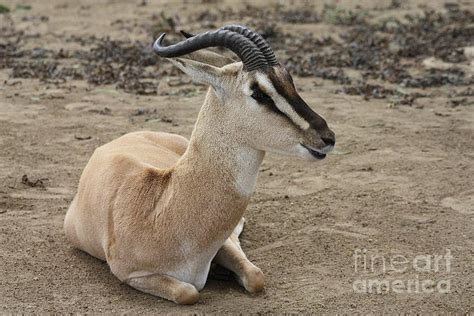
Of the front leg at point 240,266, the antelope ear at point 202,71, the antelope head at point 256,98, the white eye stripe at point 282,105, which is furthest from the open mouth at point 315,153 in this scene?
the front leg at point 240,266

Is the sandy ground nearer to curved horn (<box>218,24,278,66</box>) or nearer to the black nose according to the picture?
the black nose

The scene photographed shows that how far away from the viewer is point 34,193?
714 cm

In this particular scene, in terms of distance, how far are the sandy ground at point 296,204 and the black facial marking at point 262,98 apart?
1225 mm

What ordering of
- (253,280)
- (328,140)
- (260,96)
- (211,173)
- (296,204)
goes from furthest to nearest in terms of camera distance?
1. (296,204)
2. (253,280)
3. (211,173)
4. (260,96)
5. (328,140)

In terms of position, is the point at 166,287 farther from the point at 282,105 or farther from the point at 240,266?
the point at 282,105

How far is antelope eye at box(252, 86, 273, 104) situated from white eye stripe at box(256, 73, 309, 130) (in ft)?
0.14

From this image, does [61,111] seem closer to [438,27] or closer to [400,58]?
[400,58]

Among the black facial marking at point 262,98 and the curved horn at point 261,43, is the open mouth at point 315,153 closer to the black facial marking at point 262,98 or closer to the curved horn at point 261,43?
the black facial marking at point 262,98

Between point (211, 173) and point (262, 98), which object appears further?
point (211, 173)

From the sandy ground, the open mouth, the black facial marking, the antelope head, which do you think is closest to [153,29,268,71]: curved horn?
the antelope head

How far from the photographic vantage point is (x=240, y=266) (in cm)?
555

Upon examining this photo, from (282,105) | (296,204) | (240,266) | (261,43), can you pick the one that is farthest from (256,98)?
(296,204)

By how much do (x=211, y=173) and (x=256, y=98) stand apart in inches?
21.0

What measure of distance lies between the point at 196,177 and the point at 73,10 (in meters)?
11.3
